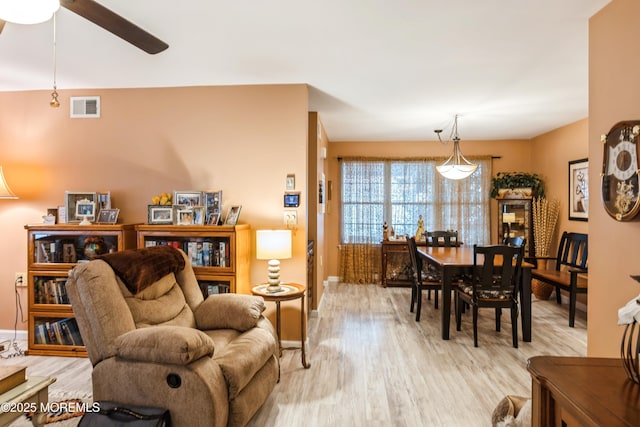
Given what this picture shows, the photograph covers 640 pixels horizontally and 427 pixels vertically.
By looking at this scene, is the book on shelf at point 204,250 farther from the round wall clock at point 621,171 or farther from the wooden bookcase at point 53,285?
the round wall clock at point 621,171

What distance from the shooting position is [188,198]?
336cm

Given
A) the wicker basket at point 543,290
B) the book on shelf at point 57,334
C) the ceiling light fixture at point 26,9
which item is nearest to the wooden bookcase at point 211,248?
the book on shelf at point 57,334

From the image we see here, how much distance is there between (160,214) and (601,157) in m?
3.44

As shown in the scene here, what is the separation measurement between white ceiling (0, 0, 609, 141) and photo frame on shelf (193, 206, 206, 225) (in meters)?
1.21

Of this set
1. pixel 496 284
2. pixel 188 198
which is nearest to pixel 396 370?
pixel 496 284

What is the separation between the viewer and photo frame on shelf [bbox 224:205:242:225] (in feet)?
10.6

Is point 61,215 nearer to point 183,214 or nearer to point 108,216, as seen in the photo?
point 108,216

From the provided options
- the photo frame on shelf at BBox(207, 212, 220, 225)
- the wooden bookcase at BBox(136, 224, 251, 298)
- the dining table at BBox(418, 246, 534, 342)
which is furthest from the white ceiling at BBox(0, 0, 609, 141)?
the dining table at BBox(418, 246, 534, 342)

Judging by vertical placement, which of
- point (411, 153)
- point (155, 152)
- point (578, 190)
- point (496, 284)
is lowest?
point (496, 284)

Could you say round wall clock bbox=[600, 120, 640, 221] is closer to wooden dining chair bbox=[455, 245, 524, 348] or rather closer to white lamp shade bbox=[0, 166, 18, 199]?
wooden dining chair bbox=[455, 245, 524, 348]

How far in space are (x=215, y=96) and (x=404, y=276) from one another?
13.7 ft

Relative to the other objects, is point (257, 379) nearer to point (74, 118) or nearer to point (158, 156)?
point (158, 156)

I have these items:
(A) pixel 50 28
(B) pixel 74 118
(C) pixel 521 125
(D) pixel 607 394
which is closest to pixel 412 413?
(D) pixel 607 394

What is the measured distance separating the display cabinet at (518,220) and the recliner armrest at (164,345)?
5.24 meters
